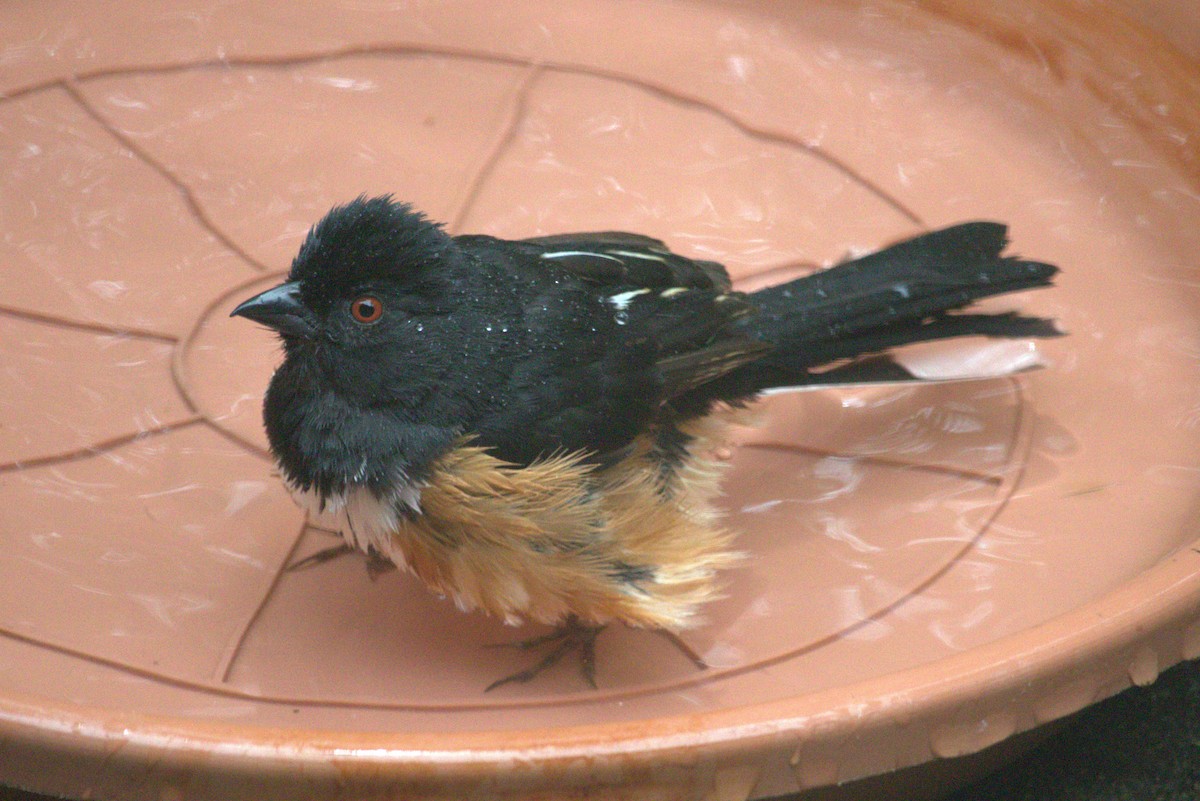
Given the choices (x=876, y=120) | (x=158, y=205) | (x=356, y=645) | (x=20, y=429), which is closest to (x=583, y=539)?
(x=356, y=645)

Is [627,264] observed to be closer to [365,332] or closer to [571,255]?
[571,255]

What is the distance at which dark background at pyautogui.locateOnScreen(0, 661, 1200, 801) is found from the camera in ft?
9.79

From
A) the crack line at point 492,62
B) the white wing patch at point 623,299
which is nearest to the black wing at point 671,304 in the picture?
the white wing patch at point 623,299

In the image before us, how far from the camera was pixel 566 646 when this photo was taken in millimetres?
2498

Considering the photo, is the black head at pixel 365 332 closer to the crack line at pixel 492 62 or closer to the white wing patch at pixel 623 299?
the white wing patch at pixel 623 299

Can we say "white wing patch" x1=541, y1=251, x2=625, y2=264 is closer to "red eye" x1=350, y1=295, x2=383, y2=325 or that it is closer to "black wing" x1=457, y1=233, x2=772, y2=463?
"black wing" x1=457, y1=233, x2=772, y2=463

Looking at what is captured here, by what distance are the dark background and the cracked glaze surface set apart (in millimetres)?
743

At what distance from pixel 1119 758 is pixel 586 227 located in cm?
199

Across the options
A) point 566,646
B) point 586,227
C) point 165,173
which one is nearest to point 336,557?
point 566,646

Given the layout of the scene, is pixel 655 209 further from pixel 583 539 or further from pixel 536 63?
pixel 583 539

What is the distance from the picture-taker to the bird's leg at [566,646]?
243 centimetres

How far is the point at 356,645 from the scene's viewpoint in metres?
2.44

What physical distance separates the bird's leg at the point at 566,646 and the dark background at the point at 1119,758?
1133mm

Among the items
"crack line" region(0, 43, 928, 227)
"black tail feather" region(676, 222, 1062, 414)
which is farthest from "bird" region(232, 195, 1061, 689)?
"crack line" region(0, 43, 928, 227)
